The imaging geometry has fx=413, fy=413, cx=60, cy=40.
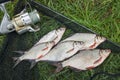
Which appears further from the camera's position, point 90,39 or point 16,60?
point 16,60

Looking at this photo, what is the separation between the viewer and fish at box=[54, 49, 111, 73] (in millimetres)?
2570

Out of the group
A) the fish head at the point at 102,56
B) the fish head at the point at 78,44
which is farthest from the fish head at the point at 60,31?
the fish head at the point at 102,56

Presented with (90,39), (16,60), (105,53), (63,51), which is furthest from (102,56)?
(16,60)

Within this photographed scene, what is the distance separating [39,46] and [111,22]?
1.90 ft

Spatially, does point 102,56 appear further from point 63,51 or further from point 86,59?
point 63,51

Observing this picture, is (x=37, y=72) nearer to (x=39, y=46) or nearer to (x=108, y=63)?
(x=39, y=46)

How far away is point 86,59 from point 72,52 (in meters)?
0.10

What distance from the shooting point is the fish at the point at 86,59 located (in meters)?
2.57

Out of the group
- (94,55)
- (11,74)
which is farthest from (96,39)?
(11,74)

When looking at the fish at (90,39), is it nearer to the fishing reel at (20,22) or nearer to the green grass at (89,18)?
the green grass at (89,18)

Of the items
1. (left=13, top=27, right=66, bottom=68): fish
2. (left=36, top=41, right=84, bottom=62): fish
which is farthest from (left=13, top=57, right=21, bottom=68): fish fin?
(left=36, top=41, right=84, bottom=62): fish

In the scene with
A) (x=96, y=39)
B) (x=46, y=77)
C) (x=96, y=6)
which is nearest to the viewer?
(x=96, y=39)

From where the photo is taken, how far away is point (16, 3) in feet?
9.73

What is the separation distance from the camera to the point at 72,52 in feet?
8.47
